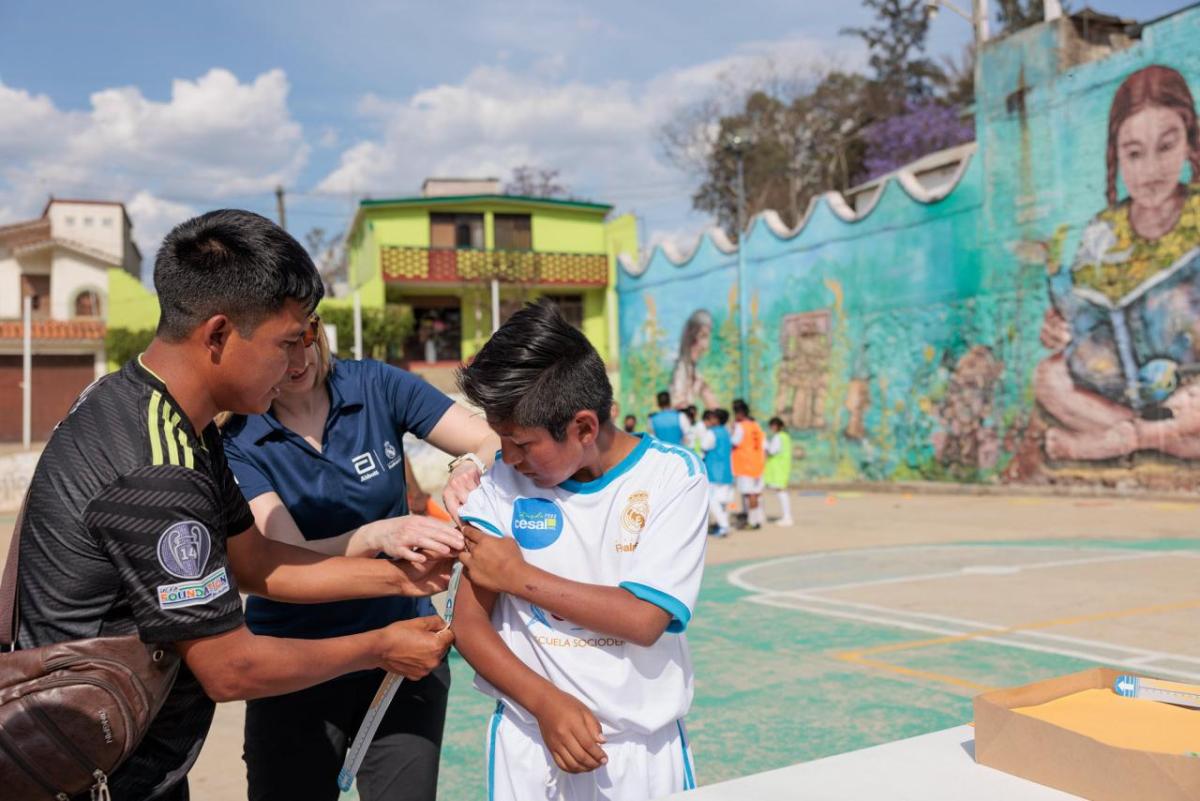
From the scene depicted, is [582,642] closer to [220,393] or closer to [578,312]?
[220,393]

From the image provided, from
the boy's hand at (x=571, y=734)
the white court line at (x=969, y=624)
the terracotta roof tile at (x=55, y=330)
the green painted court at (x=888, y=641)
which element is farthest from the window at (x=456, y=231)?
the boy's hand at (x=571, y=734)

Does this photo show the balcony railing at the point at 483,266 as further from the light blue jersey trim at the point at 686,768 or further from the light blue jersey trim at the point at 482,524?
the light blue jersey trim at the point at 686,768

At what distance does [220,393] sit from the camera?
214 centimetres

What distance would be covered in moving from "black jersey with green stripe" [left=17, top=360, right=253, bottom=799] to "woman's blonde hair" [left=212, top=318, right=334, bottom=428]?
3.16ft

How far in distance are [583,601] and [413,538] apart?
59 centimetres

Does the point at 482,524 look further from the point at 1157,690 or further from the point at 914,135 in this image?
the point at 914,135

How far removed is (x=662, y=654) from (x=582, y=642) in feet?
0.62

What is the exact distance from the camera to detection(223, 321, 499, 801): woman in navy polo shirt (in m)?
2.87

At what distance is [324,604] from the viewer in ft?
9.50

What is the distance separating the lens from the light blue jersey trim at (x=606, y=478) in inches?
94.7

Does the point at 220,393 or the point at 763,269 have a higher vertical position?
the point at 763,269

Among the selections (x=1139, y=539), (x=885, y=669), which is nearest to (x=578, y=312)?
(x=1139, y=539)

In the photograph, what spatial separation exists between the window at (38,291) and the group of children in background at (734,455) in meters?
32.9

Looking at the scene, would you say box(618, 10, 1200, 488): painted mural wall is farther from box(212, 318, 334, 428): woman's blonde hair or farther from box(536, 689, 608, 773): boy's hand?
box(536, 689, 608, 773): boy's hand
